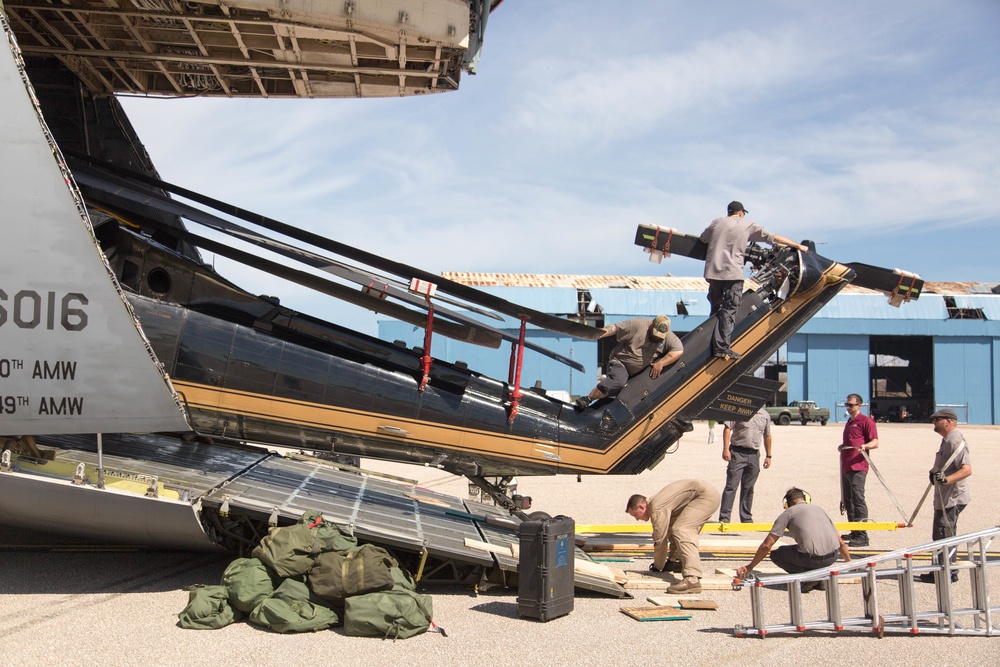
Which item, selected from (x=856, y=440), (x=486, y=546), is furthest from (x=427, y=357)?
(x=856, y=440)

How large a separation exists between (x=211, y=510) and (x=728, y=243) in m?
5.82

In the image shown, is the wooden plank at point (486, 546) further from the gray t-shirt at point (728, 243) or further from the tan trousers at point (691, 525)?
the gray t-shirt at point (728, 243)

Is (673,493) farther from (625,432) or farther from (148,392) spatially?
(148,392)

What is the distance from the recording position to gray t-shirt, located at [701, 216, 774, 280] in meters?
9.02

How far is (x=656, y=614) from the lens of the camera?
6660 mm

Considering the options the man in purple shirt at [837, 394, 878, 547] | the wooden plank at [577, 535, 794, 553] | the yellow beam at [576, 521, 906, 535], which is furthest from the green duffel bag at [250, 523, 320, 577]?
the man in purple shirt at [837, 394, 878, 547]

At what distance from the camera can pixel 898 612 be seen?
6945 millimetres

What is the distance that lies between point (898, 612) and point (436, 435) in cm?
444

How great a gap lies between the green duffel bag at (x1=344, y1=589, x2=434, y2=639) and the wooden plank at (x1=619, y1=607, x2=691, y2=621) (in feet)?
5.50

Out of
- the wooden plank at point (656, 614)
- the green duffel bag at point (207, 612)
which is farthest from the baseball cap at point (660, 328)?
the green duffel bag at point (207, 612)

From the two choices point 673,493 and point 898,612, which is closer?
point 898,612

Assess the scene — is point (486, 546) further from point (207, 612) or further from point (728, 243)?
point (728, 243)

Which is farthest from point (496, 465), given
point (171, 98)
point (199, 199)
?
point (171, 98)

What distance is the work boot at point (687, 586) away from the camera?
24.5 feet
